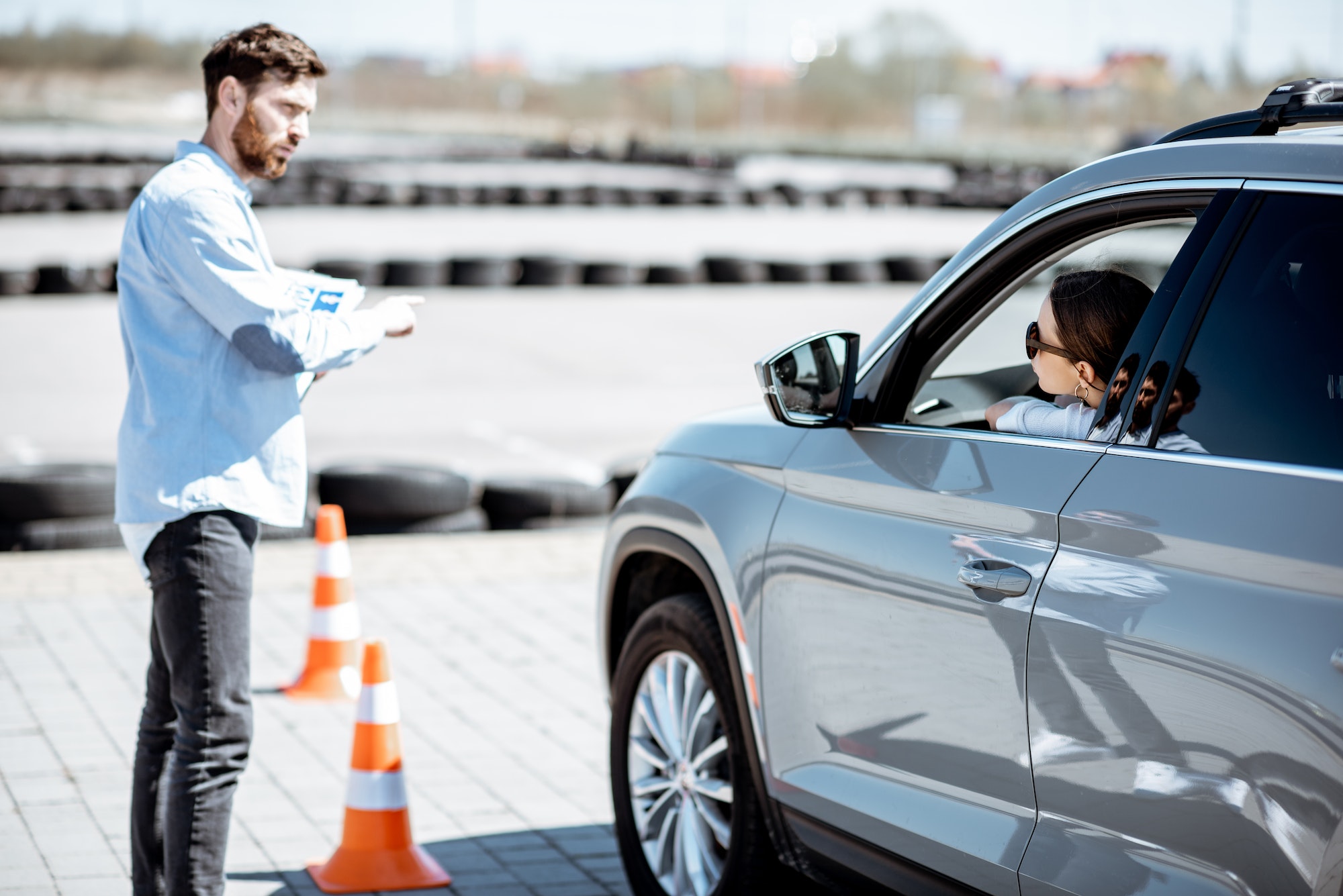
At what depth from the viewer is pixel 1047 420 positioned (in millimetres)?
3246

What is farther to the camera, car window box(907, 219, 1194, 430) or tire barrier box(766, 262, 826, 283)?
tire barrier box(766, 262, 826, 283)

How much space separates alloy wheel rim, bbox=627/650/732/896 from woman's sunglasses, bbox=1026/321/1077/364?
1.20 m

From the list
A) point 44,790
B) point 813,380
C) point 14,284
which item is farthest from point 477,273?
point 813,380

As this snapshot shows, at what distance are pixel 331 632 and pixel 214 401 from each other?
108 inches

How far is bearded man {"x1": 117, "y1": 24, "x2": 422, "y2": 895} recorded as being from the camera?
3.62 m

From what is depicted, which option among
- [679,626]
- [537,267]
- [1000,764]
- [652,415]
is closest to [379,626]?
[679,626]

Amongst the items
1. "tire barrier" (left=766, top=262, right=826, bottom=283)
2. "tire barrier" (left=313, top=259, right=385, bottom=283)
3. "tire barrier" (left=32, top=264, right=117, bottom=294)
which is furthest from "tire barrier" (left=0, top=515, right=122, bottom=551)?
"tire barrier" (left=766, top=262, right=826, bottom=283)

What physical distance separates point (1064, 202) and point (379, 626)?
16.1ft

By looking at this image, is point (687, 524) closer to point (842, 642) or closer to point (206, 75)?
point (842, 642)

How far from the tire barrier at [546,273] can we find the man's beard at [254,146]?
16735 mm

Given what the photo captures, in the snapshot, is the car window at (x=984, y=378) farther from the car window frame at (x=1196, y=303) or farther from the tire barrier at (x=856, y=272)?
the tire barrier at (x=856, y=272)

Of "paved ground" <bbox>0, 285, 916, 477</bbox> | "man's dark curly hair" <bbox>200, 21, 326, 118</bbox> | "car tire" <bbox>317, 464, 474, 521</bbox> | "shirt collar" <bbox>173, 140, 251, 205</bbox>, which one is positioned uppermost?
"man's dark curly hair" <bbox>200, 21, 326, 118</bbox>

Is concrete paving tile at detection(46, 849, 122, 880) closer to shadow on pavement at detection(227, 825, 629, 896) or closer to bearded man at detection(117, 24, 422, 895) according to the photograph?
shadow on pavement at detection(227, 825, 629, 896)

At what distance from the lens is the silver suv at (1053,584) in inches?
97.0
